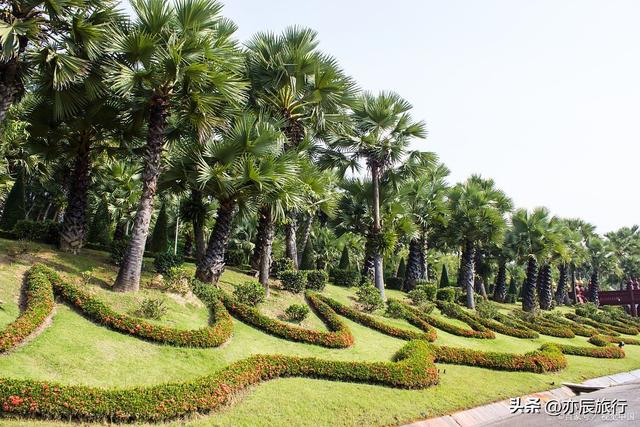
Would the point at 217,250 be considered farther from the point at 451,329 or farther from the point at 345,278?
the point at 345,278

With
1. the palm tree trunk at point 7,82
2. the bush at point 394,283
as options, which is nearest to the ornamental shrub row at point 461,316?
the bush at point 394,283

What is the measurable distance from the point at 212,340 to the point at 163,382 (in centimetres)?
232

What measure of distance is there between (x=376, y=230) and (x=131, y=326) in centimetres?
Result: 1375

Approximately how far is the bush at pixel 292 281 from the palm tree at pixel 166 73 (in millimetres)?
6184

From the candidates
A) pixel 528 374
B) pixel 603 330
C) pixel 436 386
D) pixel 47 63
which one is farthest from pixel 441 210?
pixel 47 63

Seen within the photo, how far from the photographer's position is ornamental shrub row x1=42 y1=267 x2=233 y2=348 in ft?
30.2

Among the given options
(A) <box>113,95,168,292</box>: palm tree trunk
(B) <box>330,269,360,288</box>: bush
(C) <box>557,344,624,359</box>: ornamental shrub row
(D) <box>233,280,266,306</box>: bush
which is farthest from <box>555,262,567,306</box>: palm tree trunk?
(A) <box>113,95,168,292</box>: palm tree trunk

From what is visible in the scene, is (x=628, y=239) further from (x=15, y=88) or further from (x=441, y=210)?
(x=15, y=88)

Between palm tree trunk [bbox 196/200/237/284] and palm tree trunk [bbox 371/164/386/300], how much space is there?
864 centimetres

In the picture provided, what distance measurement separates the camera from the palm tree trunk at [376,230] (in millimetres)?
20547

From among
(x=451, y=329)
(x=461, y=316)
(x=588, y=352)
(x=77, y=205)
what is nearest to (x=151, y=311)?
(x=77, y=205)

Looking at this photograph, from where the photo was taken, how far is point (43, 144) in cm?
1422

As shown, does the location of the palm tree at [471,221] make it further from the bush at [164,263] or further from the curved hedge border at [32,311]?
the curved hedge border at [32,311]

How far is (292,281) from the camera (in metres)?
16.7
